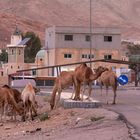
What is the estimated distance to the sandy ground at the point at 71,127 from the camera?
53.0 feet

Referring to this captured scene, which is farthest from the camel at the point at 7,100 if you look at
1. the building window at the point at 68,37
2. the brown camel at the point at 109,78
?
the building window at the point at 68,37

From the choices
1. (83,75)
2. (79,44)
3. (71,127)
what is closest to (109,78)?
(83,75)

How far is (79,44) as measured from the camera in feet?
276

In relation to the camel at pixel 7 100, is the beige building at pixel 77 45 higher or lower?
higher

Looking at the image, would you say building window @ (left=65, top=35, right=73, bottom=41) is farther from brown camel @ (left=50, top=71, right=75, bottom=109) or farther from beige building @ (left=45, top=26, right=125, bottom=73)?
brown camel @ (left=50, top=71, right=75, bottom=109)

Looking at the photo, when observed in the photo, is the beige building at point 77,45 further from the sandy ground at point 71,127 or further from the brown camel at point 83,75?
the sandy ground at point 71,127

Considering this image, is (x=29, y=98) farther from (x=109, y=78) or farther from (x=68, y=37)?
(x=68, y=37)

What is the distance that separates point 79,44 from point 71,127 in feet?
215

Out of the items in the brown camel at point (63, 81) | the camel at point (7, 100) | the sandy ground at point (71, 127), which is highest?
the brown camel at point (63, 81)

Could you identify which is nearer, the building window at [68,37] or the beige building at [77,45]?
the beige building at [77,45]

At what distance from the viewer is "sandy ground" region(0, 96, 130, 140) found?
53.0 feet

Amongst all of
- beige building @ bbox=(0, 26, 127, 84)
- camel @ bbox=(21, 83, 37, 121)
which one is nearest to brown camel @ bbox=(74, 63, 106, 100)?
Result: camel @ bbox=(21, 83, 37, 121)

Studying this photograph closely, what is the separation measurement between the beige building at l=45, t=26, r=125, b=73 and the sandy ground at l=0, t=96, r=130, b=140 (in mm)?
57787

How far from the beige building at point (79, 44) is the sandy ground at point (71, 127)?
5779cm
